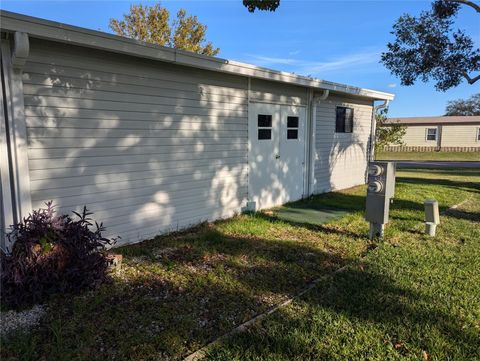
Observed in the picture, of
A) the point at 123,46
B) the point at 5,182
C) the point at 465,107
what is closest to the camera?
the point at 5,182

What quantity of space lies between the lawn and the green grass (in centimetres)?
2327

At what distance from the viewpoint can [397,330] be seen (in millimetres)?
2943

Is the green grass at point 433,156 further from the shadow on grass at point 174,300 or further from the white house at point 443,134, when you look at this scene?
the shadow on grass at point 174,300

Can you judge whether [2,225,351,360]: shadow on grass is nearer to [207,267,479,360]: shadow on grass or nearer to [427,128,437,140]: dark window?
[207,267,479,360]: shadow on grass

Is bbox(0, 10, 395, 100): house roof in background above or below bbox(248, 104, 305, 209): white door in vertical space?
above

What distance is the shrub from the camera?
10.7 feet

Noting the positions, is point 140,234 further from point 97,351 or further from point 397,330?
point 397,330

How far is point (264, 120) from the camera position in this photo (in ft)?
24.2

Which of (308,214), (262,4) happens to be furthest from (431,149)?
(262,4)

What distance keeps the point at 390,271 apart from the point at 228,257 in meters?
1.94

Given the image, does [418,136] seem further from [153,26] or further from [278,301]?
[278,301]

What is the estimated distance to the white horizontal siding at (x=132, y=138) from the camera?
420 cm

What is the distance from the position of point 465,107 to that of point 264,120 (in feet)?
240

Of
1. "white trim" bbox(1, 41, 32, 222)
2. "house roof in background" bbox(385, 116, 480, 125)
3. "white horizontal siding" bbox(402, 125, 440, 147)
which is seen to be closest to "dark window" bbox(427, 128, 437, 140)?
"white horizontal siding" bbox(402, 125, 440, 147)
